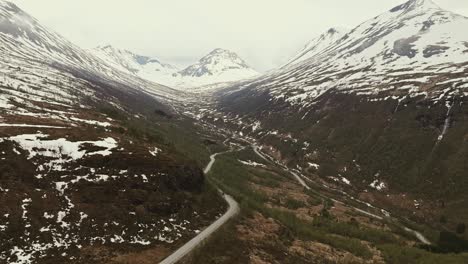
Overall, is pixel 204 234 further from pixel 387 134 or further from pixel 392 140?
pixel 387 134

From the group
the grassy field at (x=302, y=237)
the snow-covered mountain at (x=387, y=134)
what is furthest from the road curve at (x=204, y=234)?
the snow-covered mountain at (x=387, y=134)

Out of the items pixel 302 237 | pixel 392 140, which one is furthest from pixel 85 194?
pixel 392 140

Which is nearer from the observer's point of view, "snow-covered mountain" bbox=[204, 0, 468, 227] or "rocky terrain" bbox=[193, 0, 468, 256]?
"rocky terrain" bbox=[193, 0, 468, 256]

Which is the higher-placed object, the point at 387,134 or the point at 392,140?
the point at 387,134

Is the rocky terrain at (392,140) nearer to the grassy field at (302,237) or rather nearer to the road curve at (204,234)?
the grassy field at (302,237)

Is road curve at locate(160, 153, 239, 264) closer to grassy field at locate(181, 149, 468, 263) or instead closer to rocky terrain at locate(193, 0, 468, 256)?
grassy field at locate(181, 149, 468, 263)

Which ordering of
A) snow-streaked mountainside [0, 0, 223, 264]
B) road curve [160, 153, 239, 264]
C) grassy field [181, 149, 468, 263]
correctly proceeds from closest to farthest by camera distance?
snow-streaked mountainside [0, 0, 223, 264], road curve [160, 153, 239, 264], grassy field [181, 149, 468, 263]

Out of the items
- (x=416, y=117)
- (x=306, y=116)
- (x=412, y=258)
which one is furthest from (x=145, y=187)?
(x=306, y=116)

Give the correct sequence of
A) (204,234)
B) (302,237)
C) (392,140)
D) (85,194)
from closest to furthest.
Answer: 1. (204,234)
2. (85,194)
3. (302,237)
4. (392,140)

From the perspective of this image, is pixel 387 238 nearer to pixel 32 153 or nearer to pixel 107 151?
pixel 107 151

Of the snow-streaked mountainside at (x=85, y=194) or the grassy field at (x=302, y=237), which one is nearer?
the snow-streaked mountainside at (x=85, y=194)

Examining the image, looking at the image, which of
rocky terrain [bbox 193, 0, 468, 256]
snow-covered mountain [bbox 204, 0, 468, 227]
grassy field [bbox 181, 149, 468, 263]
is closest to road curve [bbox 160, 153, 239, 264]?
grassy field [bbox 181, 149, 468, 263]
